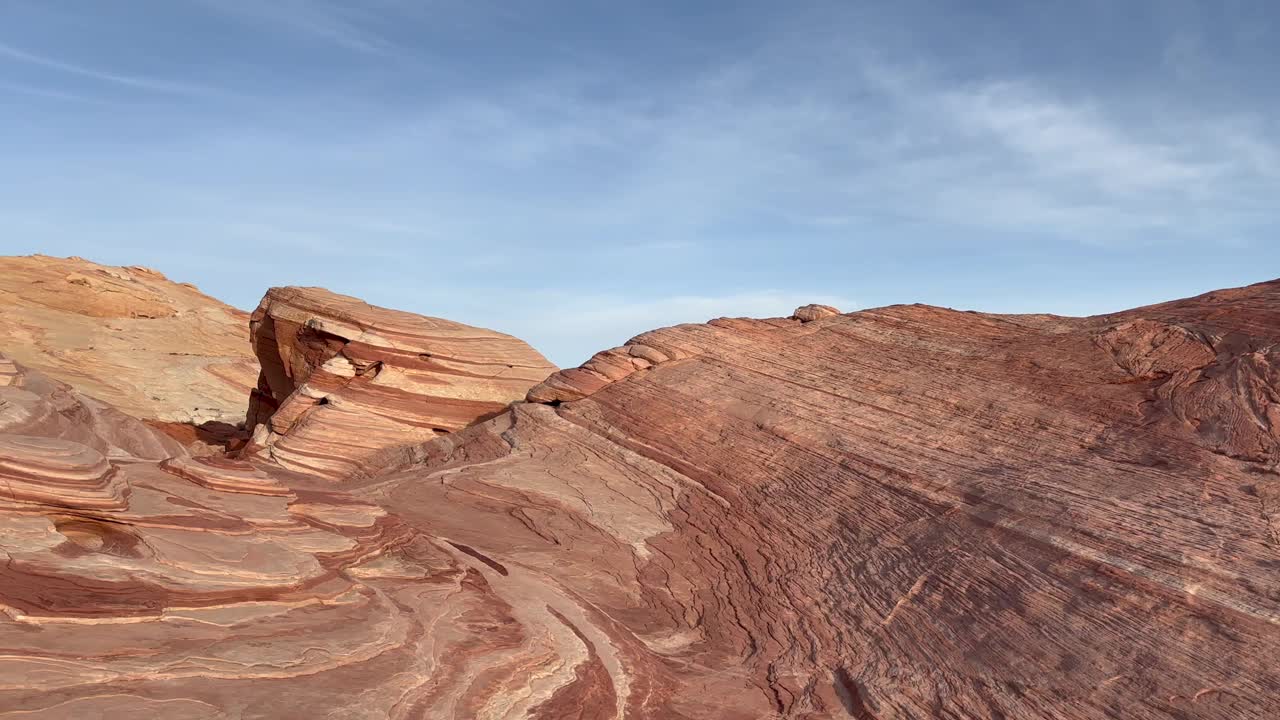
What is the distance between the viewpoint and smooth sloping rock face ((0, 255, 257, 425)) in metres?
31.7

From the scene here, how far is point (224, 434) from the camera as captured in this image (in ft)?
88.4

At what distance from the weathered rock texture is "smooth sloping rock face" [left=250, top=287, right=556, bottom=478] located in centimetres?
349

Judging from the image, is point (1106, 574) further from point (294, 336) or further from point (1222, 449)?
point (294, 336)

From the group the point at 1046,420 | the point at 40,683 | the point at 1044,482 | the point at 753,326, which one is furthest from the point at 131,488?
the point at 753,326

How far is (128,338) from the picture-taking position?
36.7 metres

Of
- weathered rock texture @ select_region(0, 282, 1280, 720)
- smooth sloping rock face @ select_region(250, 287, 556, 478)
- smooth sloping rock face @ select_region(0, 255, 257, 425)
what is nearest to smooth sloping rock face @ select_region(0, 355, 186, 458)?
weathered rock texture @ select_region(0, 282, 1280, 720)

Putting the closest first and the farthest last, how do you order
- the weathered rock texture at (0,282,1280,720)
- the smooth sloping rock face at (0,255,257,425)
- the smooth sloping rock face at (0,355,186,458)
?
the weathered rock texture at (0,282,1280,720)
the smooth sloping rock face at (0,355,186,458)
the smooth sloping rock face at (0,255,257,425)

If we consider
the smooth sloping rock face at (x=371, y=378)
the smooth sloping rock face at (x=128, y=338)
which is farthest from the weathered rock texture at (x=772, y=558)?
the smooth sloping rock face at (x=128, y=338)

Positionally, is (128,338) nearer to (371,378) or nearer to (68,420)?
(371,378)

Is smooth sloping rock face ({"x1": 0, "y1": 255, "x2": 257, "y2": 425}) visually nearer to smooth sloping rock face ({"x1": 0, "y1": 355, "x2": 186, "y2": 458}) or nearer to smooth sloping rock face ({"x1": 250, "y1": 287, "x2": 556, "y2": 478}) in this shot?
smooth sloping rock face ({"x1": 250, "y1": 287, "x2": 556, "y2": 478})

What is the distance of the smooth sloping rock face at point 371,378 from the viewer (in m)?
18.7

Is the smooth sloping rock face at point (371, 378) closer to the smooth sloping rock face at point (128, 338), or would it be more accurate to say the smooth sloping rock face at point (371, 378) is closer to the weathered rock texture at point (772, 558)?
the weathered rock texture at point (772, 558)

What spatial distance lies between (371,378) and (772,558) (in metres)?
10.9

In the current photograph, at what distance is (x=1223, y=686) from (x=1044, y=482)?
355cm
